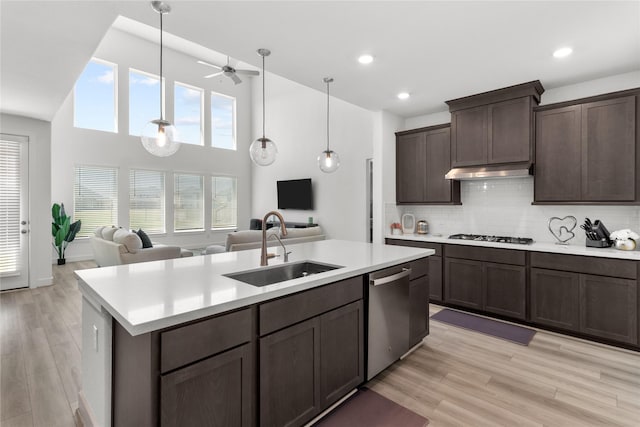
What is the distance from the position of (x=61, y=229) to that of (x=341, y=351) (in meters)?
6.92

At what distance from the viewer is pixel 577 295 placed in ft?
10.2

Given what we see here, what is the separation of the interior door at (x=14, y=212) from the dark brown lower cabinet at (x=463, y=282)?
6166mm

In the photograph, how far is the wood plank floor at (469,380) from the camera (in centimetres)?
200

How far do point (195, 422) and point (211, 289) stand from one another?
0.56m

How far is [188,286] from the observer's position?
1.65 metres

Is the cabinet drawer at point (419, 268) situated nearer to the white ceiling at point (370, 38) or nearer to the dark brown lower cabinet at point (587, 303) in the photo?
the dark brown lower cabinet at point (587, 303)

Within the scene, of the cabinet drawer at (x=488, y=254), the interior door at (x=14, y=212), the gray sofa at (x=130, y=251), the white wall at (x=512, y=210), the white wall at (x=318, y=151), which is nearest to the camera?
the white wall at (x=512, y=210)

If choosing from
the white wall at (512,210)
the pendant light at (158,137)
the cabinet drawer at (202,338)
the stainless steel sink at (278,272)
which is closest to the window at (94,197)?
the pendant light at (158,137)

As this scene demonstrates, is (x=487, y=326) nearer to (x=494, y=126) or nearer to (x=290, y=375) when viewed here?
(x=494, y=126)

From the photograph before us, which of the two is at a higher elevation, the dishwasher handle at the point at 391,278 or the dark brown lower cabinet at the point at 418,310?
the dishwasher handle at the point at 391,278

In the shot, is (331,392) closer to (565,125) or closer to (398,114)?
(565,125)

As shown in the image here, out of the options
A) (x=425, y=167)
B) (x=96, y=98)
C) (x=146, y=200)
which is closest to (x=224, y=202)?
(x=146, y=200)

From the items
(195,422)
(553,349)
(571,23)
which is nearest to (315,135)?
(571,23)

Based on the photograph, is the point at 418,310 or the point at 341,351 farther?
the point at 418,310
